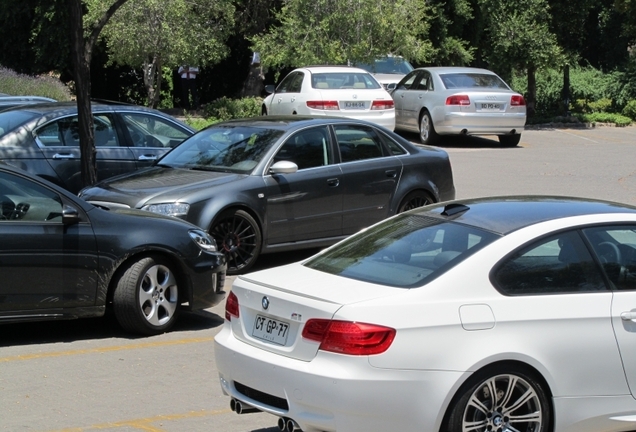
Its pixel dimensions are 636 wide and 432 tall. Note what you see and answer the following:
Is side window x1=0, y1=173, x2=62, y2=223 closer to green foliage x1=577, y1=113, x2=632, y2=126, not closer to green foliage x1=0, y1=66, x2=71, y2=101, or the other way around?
green foliage x1=0, y1=66, x2=71, y2=101

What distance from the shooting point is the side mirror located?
10750 millimetres

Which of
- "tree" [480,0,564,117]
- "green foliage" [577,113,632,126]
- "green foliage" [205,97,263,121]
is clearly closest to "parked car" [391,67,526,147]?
"green foliage" [205,97,263,121]

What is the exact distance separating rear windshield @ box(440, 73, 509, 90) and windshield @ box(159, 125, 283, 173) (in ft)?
37.3

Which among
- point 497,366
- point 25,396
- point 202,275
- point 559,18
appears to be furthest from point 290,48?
point 497,366

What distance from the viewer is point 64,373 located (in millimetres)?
7328

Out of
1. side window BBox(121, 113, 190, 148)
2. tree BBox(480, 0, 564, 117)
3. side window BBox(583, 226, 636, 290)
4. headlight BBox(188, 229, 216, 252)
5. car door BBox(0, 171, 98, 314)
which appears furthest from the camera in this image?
tree BBox(480, 0, 564, 117)

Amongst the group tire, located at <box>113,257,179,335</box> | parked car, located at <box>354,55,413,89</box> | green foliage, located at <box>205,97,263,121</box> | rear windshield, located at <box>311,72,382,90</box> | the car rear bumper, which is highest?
parked car, located at <box>354,55,413,89</box>

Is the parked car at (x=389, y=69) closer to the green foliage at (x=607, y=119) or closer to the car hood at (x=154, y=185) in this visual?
the green foliage at (x=607, y=119)

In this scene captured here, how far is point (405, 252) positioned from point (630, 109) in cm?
2612

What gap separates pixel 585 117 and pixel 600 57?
17840 mm

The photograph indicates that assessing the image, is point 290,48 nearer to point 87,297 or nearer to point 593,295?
point 87,297

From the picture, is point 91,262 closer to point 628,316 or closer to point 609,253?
point 609,253

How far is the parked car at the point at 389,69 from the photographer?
86.1 feet

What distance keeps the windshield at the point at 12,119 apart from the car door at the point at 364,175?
12.8 ft
